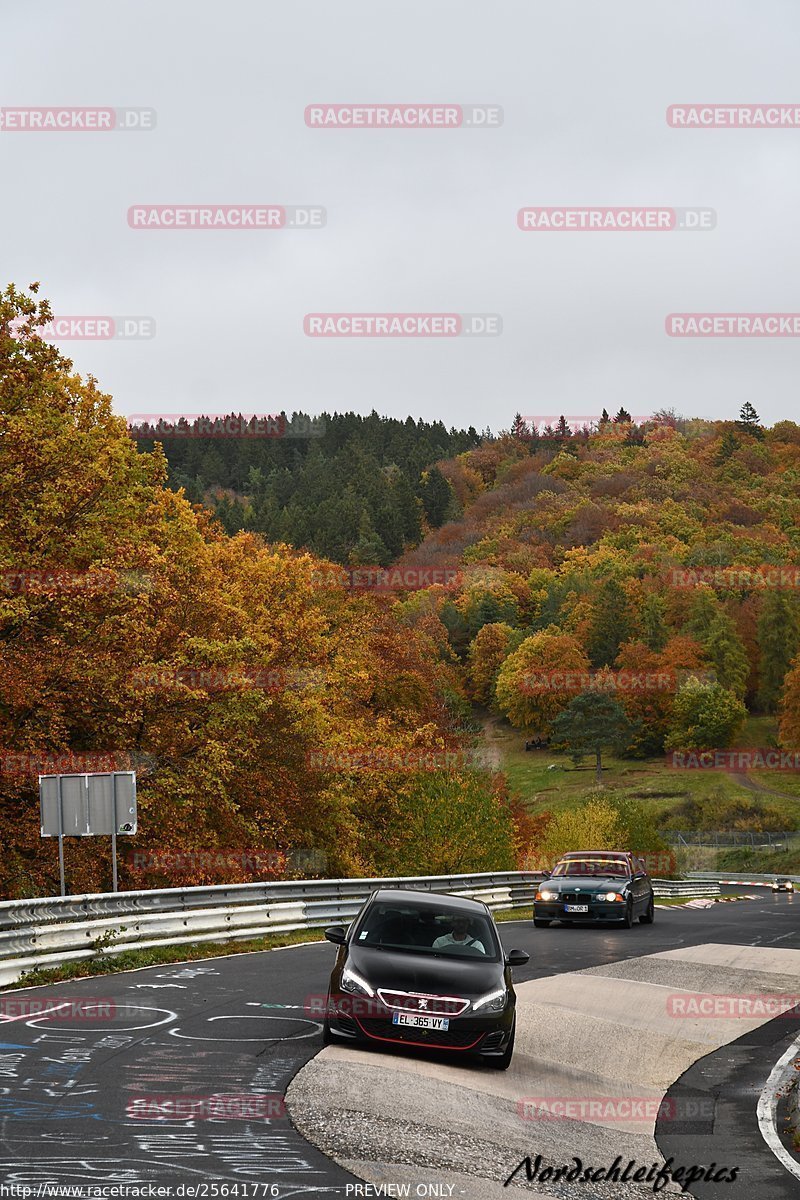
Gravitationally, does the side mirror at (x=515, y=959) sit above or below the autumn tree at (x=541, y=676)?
above

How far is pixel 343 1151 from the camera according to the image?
28.1 ft

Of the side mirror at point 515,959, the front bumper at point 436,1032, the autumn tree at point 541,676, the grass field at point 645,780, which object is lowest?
the grass field at point 645,780

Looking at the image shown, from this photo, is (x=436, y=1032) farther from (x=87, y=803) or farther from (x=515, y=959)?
(x=87, y=803)

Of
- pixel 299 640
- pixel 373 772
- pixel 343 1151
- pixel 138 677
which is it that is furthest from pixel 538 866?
pixel 343 1151

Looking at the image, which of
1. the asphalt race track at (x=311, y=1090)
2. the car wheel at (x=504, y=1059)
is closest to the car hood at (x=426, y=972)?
the car wheel at (x=504, y=1059)

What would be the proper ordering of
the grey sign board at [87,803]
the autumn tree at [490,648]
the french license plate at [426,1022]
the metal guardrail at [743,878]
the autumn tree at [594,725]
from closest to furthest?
the french license plate at [426,1022]
the grey sign board at [87,803]
the metal guardrail at [743,878]
the autumn tree at [594,725]
the autumn tree at [490,648]

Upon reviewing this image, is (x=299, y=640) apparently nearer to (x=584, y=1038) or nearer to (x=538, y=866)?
(x=584, y=1038)

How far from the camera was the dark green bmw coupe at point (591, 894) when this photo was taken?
27688 mm

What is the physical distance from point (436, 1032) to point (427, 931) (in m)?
1.25

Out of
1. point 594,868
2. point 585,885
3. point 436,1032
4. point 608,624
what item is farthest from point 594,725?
point 436,1032

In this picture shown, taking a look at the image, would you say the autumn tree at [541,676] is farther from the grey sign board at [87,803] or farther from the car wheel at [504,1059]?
the car wheel at [504,1059]

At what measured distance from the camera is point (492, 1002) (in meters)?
11.9

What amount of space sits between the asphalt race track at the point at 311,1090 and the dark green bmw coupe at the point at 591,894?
29.1 feet

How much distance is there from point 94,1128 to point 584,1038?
693 centimetres
